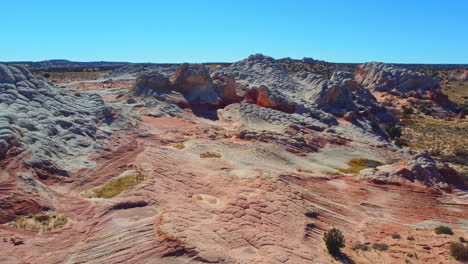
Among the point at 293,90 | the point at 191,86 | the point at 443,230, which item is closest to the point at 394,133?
the point at 293,90

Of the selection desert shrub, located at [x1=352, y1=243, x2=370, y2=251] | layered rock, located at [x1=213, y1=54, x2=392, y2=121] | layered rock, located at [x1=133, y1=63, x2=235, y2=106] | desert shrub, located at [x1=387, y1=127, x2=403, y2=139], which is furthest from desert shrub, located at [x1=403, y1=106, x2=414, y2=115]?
desert shrub, located at [x1=352, y1=243, x2=370, y2=251]

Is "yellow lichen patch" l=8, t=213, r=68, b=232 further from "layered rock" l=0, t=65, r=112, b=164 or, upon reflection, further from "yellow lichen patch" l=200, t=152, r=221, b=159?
"yellow lichen patch" l=200, t=152, r=221, b=159

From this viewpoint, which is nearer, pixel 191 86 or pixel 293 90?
pixel 191 86

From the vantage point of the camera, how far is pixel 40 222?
15422 millimetres

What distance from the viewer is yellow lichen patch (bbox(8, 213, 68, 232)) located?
14969 millimetres

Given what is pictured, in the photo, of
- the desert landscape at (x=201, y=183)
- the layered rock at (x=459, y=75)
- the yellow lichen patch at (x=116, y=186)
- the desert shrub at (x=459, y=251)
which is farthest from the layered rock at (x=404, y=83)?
the yellow lichen patch at (x=116, y=186)

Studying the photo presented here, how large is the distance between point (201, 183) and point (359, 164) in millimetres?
15599

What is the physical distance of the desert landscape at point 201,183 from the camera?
48.8 ft

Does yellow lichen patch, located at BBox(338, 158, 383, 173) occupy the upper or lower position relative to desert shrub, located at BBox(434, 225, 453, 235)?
upper

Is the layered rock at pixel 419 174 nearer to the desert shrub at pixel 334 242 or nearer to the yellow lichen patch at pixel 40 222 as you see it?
the desert shrub at pixel 334 242

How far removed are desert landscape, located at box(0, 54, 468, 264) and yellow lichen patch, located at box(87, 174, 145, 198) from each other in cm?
10

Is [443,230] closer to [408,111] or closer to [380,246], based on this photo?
[380,246]

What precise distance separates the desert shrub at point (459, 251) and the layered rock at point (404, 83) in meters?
67.7

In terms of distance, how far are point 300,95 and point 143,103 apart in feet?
70.9
